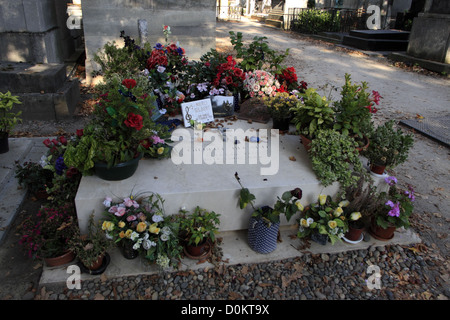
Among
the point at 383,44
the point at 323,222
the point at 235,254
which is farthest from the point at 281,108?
A: the point at 383,44

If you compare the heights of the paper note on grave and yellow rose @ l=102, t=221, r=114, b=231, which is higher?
the paper note on grave

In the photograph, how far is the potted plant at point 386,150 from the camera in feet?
11.5

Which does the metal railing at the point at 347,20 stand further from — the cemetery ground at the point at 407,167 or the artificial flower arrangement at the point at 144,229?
the artificial flower arrangement at the point at 144,229

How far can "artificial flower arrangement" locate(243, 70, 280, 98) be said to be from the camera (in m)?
4.66

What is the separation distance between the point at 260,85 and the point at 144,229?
282 centimetres

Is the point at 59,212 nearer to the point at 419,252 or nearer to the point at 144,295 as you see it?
the point at 144,295

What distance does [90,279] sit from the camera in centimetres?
270

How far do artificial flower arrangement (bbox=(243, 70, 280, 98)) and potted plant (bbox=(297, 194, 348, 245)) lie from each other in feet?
6.54

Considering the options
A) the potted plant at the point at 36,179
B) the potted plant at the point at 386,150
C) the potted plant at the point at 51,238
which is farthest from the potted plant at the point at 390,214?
the potted plant at the point at 36,179

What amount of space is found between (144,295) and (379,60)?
1181cm

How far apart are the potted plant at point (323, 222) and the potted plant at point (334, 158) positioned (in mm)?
223

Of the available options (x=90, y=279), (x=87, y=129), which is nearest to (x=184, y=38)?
(x=87, y=129)

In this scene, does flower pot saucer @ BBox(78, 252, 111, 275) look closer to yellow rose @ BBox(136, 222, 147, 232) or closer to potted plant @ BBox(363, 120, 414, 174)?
yellow rose @ BBox(136, 222, 147, 232)

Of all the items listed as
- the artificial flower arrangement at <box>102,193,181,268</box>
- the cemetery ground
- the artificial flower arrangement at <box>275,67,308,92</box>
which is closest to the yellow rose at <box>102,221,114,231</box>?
the artificial flower arrangement at <box>102,193,181,268</box>
